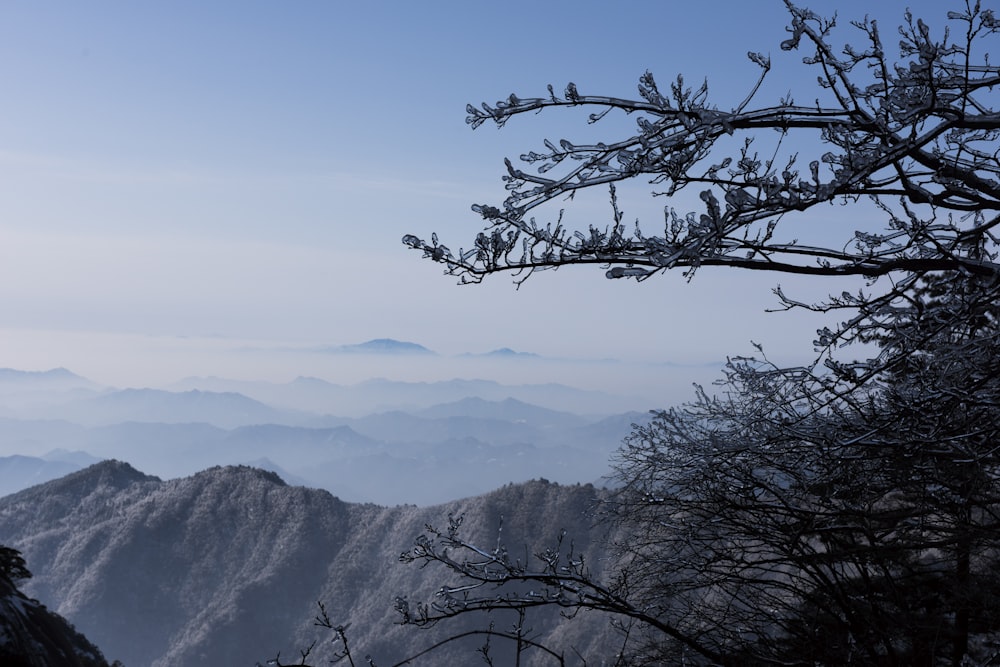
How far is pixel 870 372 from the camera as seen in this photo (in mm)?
4617

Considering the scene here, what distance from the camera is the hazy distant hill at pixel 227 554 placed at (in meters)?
76.5

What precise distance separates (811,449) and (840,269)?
1418 millimetres

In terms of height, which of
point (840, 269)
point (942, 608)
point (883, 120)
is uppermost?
point (883, 120)

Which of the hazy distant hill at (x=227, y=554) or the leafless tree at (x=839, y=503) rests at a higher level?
the leafless tree at (x=839, y=503)

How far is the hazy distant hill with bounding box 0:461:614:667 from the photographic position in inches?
3012

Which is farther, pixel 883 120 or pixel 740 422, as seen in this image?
pixel 740 422

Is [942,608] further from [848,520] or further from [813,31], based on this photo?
[813,31]

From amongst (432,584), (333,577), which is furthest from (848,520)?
(333,577)

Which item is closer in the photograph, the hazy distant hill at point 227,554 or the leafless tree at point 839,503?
the leafless tree at point 839,503

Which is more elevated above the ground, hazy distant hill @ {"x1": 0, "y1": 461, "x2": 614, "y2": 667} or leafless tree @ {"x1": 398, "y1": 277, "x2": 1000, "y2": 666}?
leafless tree @ {"x1": 398, "y1": 277, "x2": 1000, "y2": 666}

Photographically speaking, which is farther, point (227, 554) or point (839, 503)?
point (227, 554)

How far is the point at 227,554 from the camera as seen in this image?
290 feet

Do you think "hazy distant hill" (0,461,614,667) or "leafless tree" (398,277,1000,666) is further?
"hazy distant hill" (0,461,614,667)

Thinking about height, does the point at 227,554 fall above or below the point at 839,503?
below
